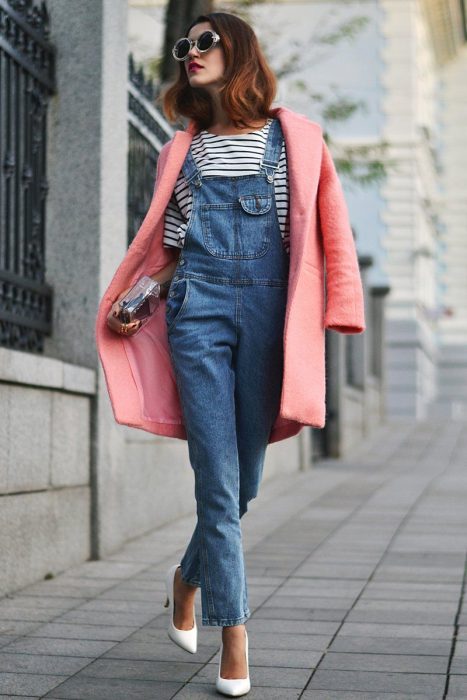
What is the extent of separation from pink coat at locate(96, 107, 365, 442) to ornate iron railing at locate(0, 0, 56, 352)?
1.90 meters

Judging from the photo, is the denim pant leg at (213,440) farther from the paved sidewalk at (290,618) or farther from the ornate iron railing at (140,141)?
the ornate iron railing at (140,141)

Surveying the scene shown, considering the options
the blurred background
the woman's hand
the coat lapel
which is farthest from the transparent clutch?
the blurred background

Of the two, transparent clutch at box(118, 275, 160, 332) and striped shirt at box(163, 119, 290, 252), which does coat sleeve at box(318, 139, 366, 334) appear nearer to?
striped shirt at box(163, 119, 290, 252)

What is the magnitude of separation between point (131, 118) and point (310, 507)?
9.65 ft

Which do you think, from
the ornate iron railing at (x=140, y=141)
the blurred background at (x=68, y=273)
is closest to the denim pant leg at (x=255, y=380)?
the blurred background at (x=68, y=273)

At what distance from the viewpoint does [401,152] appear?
29.2 metres

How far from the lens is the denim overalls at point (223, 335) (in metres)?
3.63

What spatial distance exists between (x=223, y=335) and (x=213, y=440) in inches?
11.7

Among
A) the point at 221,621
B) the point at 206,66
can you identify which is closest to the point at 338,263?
the point at 206,66

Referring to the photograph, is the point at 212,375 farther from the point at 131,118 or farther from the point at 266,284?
the point at 131,118

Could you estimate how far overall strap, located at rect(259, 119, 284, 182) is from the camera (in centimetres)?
372

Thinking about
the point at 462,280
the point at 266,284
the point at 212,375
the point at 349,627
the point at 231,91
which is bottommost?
the point at 349,627

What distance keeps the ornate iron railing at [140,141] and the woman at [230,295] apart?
11.0ft

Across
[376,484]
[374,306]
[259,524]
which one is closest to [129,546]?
[259,524]
